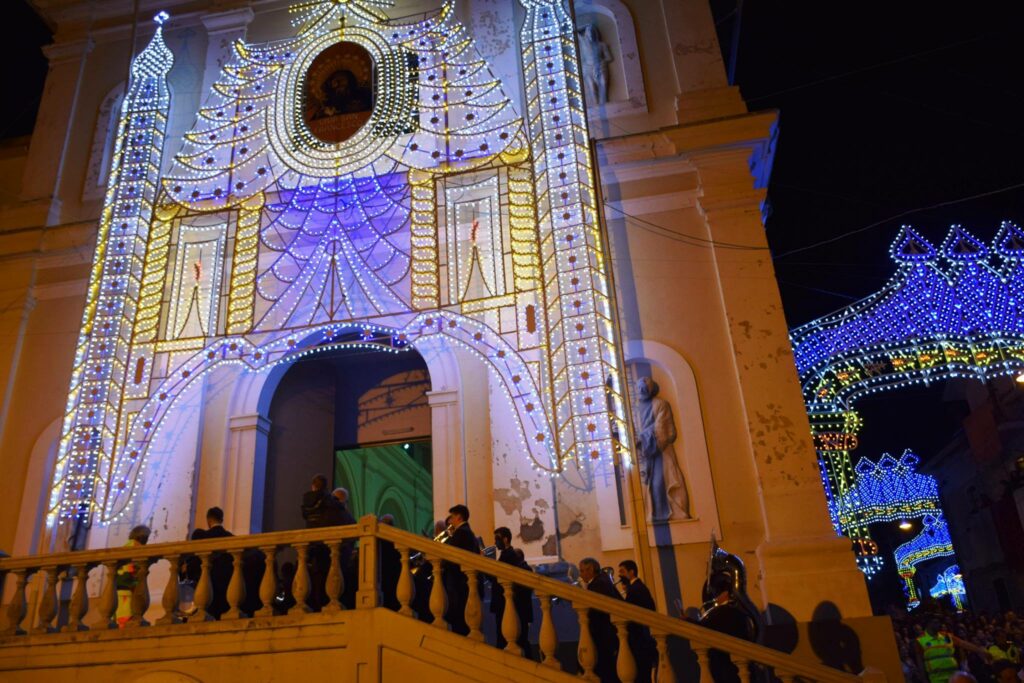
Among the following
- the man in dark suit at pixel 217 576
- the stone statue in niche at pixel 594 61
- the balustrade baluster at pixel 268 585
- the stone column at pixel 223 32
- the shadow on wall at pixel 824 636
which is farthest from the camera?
the stone column at pixel 223 32

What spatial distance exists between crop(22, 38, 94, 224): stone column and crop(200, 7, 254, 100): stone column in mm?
2317

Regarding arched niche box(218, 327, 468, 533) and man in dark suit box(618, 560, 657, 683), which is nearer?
man in dark suit box(618, 560, 657, 683)

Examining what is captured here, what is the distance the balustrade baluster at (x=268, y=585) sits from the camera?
20.2ft

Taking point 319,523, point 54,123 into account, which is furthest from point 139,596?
point 54,123

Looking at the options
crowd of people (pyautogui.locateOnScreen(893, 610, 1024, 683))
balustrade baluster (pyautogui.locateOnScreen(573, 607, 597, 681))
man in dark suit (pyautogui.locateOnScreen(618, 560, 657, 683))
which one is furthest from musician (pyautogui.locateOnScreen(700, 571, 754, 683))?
crowd of people (pyautogui.locateOnScreen(893, 610, 1024, 683))

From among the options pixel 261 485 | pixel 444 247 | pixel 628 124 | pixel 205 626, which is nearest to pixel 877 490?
pixel 628 124

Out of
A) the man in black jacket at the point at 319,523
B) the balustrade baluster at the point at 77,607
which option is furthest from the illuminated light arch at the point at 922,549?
the balustrade baluster at the point at 77,607

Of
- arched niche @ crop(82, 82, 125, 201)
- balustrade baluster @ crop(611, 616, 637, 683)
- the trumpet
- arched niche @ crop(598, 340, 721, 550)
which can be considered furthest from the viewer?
arched niche @ crop(82, 82, 125, 201)

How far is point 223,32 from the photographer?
1318 centimetres

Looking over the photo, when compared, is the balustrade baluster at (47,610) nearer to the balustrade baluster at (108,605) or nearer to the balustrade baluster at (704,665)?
the balustrade baluster at (108,605)

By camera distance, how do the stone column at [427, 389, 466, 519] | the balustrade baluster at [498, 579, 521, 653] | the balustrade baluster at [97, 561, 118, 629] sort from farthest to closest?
the stone column at [427, 389, 466, 519]
the balustrade baluster at [97, 561, 118, 629]
the balustrade baluster at [498, 579, 521, 653]

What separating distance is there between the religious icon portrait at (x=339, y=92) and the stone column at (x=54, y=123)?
4.19m

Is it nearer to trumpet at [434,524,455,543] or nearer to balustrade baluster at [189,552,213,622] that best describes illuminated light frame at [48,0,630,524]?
trumpet at [434,524,455,543]

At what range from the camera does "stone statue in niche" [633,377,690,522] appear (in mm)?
9078
